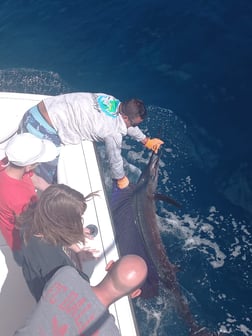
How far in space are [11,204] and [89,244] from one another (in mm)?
730

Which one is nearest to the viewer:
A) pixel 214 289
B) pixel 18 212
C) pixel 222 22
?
pixel 18 212

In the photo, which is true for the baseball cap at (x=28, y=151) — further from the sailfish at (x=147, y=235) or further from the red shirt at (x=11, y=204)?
the sailfish at (x=147, y=235)

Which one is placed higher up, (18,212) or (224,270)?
Result: (18,212)

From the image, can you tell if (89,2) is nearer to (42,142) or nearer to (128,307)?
(42,142)

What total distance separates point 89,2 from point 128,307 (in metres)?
5.34

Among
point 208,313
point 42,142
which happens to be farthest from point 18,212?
point 208,313

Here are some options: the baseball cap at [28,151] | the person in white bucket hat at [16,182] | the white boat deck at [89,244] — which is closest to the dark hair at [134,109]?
the white boat deck at [89,244]

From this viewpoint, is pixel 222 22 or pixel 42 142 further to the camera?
pixel 222 22

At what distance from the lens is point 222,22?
21.1 ft

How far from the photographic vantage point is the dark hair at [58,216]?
2.85 metres

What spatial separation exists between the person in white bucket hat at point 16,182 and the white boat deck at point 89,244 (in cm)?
27

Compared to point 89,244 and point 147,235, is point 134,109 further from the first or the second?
point 89,244

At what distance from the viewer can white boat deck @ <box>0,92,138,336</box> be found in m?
3.27

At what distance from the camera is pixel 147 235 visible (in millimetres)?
4254
